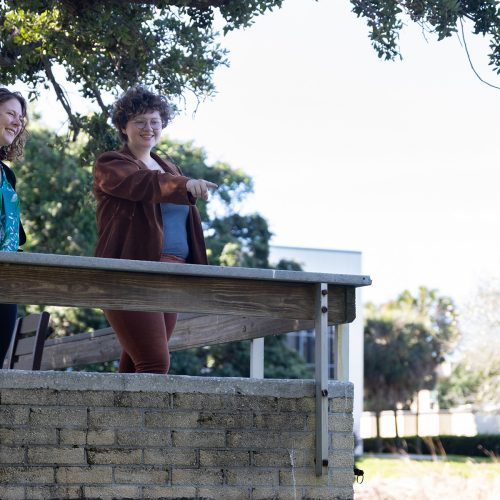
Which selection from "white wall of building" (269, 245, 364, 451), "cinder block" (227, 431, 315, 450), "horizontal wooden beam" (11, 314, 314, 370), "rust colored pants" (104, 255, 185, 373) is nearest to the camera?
"cinder block" (227, 431, 315, 450)

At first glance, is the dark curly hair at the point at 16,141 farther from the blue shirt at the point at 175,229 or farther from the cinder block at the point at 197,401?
the cinder block at the point at 197,401

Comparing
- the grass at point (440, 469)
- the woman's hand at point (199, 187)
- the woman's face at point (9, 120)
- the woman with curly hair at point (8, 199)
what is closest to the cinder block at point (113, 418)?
the woman with curly hair at point (8, 199)

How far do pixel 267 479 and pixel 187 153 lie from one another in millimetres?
24815

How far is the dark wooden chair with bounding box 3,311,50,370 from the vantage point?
23.1 feet

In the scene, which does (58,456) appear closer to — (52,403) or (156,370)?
(52,403)

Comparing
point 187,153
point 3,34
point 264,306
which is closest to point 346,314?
point 264,306

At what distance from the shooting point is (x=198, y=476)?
4.44 meters

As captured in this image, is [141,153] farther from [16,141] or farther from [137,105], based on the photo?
[16,141]

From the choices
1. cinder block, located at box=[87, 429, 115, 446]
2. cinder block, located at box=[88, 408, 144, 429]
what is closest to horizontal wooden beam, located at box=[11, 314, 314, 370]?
cinder block, located at box=[88, 408, 144, 429]

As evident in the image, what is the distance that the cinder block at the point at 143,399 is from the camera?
4387 millimetres

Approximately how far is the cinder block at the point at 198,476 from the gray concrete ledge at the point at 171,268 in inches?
33.0

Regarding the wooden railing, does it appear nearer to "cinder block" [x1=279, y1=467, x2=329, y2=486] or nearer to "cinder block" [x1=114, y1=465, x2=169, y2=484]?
"cinder block" [x1=279, y1=467, x2=329, y2=486]

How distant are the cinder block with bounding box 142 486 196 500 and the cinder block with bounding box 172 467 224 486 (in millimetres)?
21

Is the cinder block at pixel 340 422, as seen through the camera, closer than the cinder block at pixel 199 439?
No
